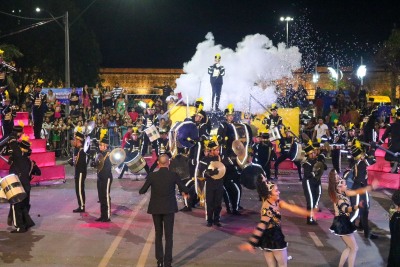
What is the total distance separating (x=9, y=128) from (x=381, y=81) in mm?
49359

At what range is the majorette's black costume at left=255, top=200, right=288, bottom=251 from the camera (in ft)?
27.5

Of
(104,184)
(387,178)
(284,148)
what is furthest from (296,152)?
(104,184)

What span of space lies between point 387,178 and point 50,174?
9.87 meters

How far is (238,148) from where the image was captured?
1512 centimetres

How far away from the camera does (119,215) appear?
46.8 feet

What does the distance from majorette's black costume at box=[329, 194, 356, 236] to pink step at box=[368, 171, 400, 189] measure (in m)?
9.01

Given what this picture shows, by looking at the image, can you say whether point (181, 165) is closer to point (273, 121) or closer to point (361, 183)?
point (361, 183)

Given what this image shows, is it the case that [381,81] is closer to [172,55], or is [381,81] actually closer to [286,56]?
[172,55]

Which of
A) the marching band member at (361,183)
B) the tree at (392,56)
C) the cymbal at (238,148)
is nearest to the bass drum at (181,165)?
the cymbal at (238,148)

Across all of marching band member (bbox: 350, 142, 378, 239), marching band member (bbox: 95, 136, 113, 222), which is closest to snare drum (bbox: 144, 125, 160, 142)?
marching band member (bbox: 95, 136, 113, 222)

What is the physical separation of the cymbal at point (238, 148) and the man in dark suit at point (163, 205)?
5098 mm

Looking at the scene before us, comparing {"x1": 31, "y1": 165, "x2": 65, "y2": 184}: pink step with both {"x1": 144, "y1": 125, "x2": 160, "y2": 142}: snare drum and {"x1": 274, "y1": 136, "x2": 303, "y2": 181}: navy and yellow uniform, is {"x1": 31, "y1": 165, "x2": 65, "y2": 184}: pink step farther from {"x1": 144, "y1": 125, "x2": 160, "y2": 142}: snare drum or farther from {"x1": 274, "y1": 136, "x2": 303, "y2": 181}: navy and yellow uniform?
{"x1": 274, "y1": 136, "x2": 303, "y2": 181}: navy and yellow uniform

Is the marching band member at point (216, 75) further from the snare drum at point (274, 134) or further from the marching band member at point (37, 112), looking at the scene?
the marching band member at point (37, 112)

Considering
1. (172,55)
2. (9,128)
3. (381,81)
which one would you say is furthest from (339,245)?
(172,55)
